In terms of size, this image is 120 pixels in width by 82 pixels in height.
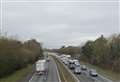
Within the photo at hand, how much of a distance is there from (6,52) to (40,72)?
844cm

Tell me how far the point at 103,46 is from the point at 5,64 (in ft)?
131

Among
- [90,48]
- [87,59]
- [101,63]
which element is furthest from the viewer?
[87,59]

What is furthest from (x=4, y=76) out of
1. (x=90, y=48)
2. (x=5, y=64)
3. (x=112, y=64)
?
(x=90, y=48)

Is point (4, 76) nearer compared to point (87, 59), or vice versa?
point (4, 76)

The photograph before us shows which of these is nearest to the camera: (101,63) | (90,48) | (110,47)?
(110,47)

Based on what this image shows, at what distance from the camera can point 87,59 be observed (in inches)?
4653

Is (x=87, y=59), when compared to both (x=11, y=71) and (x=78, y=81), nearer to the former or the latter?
(x=11, y=71)

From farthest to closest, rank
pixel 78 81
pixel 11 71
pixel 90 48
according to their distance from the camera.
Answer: pixel 90 48 → pixel 11 71 → pixel 78 81

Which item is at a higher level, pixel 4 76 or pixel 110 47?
pixel 110 47

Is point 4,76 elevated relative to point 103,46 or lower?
lower

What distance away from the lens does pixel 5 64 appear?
58.3 meters

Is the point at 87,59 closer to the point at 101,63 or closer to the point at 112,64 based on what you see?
the point at 101,63

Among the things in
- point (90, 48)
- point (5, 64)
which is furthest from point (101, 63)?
point (5, 64)

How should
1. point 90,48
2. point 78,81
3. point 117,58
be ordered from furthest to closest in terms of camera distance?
point 90,48 → point 117,58 → point 78,81
